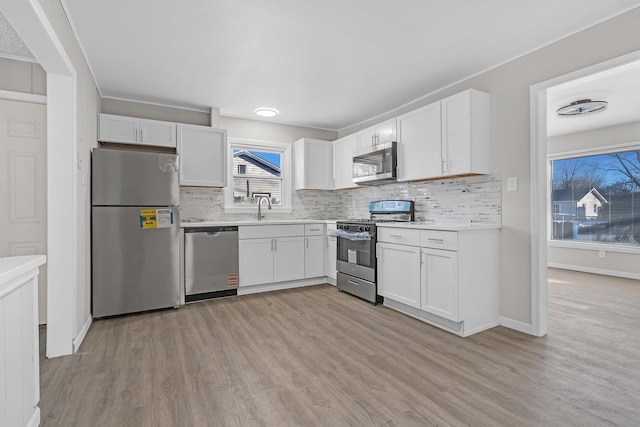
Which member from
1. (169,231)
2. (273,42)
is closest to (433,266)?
(273,42)

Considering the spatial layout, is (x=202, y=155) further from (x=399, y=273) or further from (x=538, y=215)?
(x=538, y=215)

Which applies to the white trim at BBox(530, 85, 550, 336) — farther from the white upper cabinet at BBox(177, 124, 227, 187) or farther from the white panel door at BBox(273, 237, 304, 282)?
the white upper cabinet at BBox(177, 124, 227, 187)

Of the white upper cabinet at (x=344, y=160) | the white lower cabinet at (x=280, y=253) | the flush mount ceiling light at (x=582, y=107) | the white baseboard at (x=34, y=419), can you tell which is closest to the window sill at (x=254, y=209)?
the white lower cabinet at (x=280, y=253)

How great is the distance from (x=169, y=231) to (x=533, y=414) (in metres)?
3.38

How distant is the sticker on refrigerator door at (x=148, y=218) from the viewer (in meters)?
3.35

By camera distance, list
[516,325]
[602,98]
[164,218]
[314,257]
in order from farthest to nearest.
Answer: [314,257] → [602,98] → [164,218] → [516,325]

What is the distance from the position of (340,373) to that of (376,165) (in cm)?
263

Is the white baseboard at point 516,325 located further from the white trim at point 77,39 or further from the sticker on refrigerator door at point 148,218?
the white trim at point 77,39

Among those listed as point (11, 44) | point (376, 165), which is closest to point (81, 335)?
point (11, 44)

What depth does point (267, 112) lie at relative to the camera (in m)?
4.45

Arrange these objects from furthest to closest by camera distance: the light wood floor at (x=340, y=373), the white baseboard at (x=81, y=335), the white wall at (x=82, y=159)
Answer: the white baseboard at (x=81, y=335)
the white wall at (x=82, y=159)
the light wood floor at (x=340, y=373)

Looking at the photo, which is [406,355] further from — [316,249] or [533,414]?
[316,249]

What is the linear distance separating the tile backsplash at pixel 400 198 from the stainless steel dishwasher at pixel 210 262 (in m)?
0.68

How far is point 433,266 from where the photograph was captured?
295 centimetres
